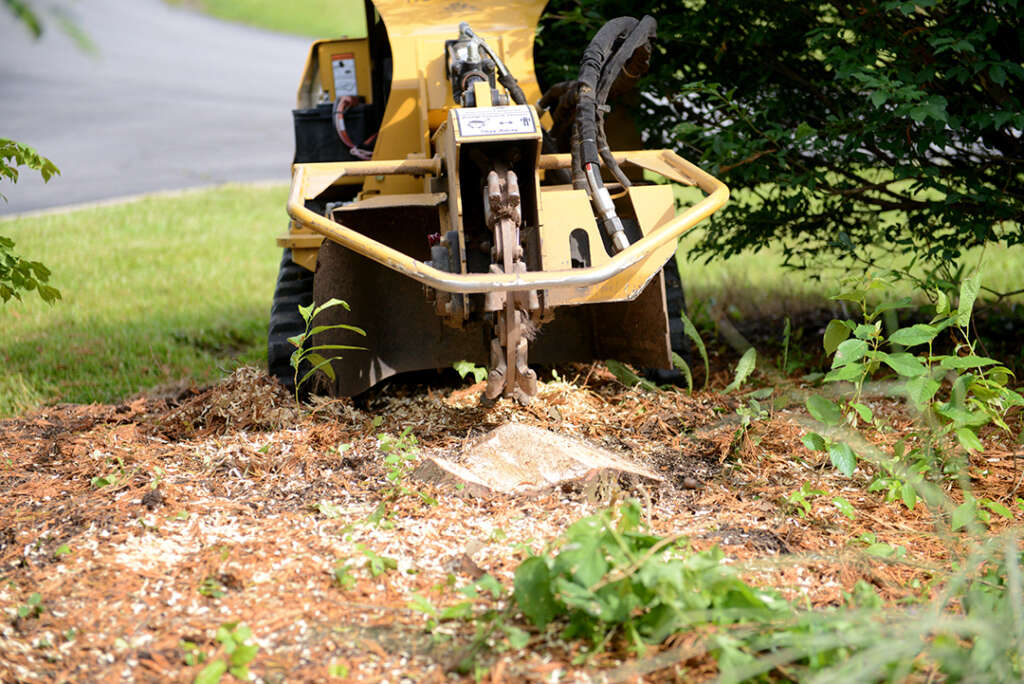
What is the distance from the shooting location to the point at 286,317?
4.28 meters

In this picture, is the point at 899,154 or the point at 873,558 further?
the point at 899,154

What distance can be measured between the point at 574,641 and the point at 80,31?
1489 mm

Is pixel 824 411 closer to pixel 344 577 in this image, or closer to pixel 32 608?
pixel 344 577

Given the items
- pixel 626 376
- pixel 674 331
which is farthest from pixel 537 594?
pixel 674 331

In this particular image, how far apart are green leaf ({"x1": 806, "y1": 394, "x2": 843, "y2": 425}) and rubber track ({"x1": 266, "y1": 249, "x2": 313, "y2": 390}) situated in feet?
6.86

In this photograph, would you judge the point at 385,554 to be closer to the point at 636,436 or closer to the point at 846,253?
the point at 636,436

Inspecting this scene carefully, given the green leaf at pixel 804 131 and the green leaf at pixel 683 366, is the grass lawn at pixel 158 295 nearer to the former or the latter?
the green leaf at pixel 804 131

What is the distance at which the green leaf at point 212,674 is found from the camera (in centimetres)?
200

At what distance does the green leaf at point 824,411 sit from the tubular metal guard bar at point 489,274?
0.68 m

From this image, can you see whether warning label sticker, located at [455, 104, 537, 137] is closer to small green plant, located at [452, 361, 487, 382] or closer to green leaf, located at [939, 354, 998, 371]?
small green plant, located at [452, 361, 487, 382]

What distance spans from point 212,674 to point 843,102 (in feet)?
13.1

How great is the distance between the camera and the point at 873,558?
8.46 ft

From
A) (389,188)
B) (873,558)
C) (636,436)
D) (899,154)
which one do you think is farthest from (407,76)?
(873,558)

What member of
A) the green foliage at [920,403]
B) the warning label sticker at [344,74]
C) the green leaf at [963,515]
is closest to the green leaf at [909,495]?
the green foliage at [920,403]
